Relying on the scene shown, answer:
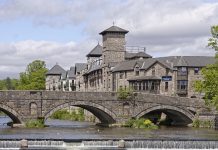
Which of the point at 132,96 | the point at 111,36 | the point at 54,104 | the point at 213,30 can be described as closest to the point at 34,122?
the point at 54,104

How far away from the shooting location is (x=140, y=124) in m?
80.0

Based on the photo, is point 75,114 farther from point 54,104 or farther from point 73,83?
point 54,104

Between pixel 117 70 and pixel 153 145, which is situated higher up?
pixel 117 70

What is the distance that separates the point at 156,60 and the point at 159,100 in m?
18.1

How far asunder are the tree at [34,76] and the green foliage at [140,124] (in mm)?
59665

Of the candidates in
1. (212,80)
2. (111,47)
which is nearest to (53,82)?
(111,47)

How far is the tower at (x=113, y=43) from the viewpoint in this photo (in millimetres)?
111562

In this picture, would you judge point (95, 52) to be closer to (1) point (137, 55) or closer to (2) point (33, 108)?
(1) point (137, 55)

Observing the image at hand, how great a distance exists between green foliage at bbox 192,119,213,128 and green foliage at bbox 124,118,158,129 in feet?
23.8

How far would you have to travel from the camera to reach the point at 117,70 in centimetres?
10819

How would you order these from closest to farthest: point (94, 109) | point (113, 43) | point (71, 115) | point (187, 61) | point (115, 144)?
point (115, 144) → point (94, 109) → point (187, 61) → point (113, 43) → point (71, 115)

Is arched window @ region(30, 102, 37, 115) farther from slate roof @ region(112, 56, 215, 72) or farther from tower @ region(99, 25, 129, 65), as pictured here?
tower @ region(99, 25, 129, 65)

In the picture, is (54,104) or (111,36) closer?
(54,104)

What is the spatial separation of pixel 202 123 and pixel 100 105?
15865 mm
